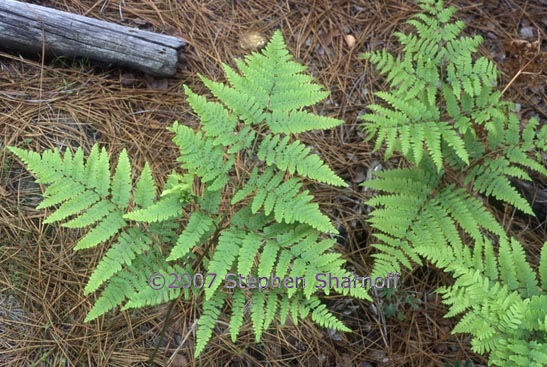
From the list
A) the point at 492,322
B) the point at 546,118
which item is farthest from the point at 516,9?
the point at 492,322

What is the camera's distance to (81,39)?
12.6 ft

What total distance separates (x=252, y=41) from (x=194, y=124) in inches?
36.6

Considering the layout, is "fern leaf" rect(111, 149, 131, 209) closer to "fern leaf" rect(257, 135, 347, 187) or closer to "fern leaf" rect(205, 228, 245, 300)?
"fern leaf" rect(205, 228, 245, 300)

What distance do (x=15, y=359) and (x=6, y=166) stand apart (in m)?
1.35

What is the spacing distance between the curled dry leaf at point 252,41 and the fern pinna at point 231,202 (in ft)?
4.41

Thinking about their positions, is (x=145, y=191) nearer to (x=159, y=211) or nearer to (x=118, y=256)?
(x=159, y=211)

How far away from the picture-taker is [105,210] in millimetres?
2969

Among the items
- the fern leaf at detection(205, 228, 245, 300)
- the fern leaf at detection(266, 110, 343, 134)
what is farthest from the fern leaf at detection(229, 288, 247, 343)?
the fern leaf at detection(266, 110, 343, 134)

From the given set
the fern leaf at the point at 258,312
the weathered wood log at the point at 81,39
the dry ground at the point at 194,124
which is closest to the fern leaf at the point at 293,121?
the fern leaf at the point at 258,312

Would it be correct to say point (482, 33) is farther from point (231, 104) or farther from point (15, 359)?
point (15, 359)

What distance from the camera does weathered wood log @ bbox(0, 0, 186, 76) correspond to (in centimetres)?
377

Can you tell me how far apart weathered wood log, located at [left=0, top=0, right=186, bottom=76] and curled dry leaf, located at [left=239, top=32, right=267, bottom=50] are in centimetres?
59

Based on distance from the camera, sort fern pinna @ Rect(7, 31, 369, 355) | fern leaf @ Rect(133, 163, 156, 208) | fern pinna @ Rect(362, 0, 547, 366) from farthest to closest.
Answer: fern pinna @ Rect(362, 0, 547, 366)
fern leaf @ Rect(133, 163, 156, 208)
fern pinna @ Rect(7, 31, 369, 355)

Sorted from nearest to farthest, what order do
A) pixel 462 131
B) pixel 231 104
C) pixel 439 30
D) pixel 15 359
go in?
1. pixel 231 104
2. pixel 15 359
3. pixel 462 131
4. pixel 439 30
